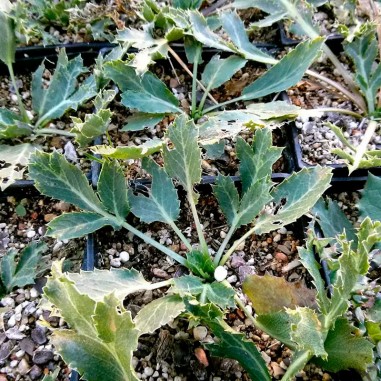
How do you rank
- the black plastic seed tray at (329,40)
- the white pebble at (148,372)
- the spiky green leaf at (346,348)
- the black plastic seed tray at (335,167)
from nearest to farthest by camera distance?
the spiky green leaf at (346,348)
the white pebble at (148,372)
the black plastic seed tray at (335,167)
the black plastic seed tray at (329,40)

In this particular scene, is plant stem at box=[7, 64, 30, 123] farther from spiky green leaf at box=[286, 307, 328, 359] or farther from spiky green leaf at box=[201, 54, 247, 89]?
spiky green leaf at box=[286, 307, 328, 359]

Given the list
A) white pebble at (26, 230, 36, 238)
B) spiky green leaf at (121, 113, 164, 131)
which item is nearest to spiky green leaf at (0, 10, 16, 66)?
spiky green leaf at (121, 113, 164, 131)

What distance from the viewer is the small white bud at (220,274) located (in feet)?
3.55

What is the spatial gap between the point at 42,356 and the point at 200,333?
315mm

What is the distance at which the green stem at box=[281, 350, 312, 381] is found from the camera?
906mm

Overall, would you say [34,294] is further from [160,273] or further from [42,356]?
[160,273]

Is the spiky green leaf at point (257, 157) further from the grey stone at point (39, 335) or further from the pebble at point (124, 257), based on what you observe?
the grey stone at point (39, 335)

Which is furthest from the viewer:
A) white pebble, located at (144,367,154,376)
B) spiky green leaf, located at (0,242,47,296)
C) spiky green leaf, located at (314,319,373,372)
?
spiky green leaf, located at (0,242,47,296)

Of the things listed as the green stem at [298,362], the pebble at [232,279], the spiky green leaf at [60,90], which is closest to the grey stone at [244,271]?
the pebble at [232,279]

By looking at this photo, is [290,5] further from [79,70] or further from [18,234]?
[18,234]

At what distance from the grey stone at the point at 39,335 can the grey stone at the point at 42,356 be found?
0.02 metres

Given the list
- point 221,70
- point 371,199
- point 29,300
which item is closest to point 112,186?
point 29,300

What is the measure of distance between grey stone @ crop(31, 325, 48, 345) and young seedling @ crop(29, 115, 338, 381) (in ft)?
0.57

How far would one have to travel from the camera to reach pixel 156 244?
114 cm
